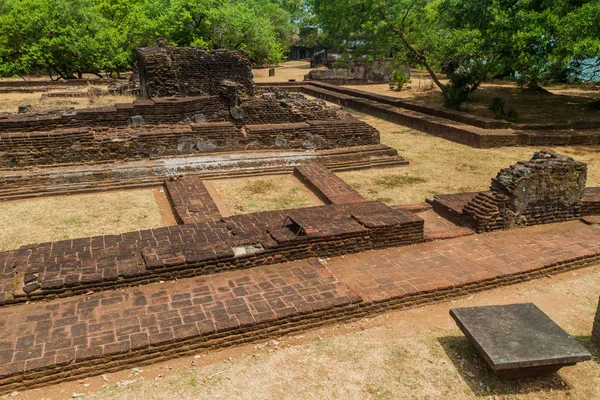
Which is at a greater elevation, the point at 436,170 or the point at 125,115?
the point at 125,115

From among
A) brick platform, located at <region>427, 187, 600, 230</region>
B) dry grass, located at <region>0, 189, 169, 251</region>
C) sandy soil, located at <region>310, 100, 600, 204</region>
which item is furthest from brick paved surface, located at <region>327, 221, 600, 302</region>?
dry grass, located at <region>0, 189, 169, 251</region>

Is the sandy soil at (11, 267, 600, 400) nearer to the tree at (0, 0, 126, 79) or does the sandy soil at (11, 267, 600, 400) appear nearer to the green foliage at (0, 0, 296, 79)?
the green foliage at (0, 0, 296, 79)

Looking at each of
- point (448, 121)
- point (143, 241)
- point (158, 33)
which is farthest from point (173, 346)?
point (158, 33)

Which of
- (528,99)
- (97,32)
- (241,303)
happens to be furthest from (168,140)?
(528,99)

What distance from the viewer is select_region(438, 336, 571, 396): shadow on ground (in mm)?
3223

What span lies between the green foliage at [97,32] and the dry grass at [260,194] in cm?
1327

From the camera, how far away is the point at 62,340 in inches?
136

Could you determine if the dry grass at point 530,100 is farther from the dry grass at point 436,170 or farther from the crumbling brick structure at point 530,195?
the crumbling brick structure at point 530,195

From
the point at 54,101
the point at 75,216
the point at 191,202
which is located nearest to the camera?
the point at 75,216

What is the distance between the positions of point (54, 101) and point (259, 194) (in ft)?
36.6

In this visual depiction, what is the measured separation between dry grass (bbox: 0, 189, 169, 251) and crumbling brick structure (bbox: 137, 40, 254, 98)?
5134 mm

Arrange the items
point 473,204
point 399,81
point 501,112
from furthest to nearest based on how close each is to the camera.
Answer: point 399,81
point 501,112
point 473,204

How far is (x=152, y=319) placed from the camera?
375cm

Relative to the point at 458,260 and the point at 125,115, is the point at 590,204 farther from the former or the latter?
the point at 125,115
